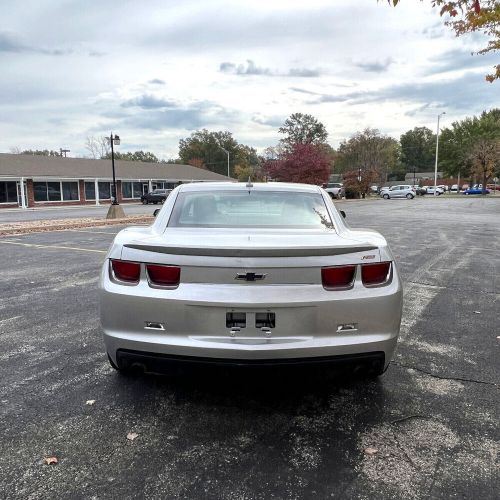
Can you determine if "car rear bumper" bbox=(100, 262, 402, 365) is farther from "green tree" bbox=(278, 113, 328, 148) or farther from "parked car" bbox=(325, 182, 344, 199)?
"green tree" bbox=(278, 113, 328, 148)

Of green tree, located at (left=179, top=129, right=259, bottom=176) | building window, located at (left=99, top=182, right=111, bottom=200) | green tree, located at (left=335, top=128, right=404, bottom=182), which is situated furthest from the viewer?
green tree, located at (left=179, top=129, right=259, bottom=176)

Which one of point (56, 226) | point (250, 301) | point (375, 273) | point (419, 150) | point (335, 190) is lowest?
point (56, 226)

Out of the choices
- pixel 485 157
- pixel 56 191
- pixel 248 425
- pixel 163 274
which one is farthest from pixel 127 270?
pixel 485 157

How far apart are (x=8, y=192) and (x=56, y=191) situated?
4.15m

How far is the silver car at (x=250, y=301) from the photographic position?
2.70m

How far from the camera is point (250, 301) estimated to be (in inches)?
105

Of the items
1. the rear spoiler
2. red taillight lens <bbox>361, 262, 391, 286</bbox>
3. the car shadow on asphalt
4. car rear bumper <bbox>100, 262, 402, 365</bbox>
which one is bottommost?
the car shadow on asphalt

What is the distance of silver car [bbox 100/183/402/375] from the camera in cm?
270

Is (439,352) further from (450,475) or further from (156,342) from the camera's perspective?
(156,342)

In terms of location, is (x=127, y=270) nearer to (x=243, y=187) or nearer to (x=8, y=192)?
(x=243, y=187)

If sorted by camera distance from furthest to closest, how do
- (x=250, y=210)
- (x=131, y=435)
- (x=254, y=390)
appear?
(x=250, y=210) → (x=254, y=390) → (x=131, y=435)

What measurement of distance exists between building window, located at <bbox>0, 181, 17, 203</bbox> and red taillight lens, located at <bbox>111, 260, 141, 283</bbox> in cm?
3790

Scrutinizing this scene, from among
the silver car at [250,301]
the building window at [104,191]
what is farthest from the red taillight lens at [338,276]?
the building window at [104,191]

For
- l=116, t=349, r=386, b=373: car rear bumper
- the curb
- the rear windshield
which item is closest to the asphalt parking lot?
l=116, t=349, r=386, b=373: car rear bumper
